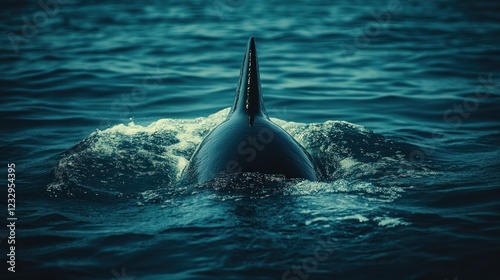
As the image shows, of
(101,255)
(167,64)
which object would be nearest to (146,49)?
(167,64)

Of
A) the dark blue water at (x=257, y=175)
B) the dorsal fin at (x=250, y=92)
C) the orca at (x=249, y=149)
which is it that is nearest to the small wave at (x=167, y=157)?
the dark blue water at (x=257, y=175)

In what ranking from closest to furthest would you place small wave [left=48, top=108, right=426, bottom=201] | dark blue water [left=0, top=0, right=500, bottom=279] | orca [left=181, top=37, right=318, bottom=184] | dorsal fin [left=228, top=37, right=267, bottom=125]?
dark blue water [left=0, top=0, right=500, bottom=279] < orca [left=181, top=37, right=318, bottom=184] < small wave [left=48, top=108, right=426, bottom=201] < dorsal fin [left=228, top=37, right=267, bottom=125]

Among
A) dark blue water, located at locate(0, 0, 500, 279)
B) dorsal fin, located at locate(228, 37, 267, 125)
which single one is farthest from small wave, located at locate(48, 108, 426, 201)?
dorsal fin, located at locate(228, 37, 267, 125)

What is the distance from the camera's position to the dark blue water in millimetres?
5816

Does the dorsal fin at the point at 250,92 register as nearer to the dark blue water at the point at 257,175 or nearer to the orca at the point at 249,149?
the orca at the point at 249,149

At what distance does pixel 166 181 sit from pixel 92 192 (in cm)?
113

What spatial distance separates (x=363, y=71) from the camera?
60.1ft

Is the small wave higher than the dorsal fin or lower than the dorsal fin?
lower

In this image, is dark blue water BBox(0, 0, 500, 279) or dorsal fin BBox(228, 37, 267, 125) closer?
dark blue water BBox(0, 0, 500, 279)

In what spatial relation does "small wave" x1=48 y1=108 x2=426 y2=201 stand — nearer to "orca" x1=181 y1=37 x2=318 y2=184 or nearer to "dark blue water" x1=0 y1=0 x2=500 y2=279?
"dark blue water" x1=0 y1=0 x2=500 y2=279

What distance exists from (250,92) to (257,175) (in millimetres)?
2227

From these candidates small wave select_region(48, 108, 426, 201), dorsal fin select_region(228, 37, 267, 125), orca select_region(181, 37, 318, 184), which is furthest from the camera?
dorsal fin select_region(228, 37, 267, 125)

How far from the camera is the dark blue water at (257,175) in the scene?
229 inches

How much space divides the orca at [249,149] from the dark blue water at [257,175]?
9.1 inches
